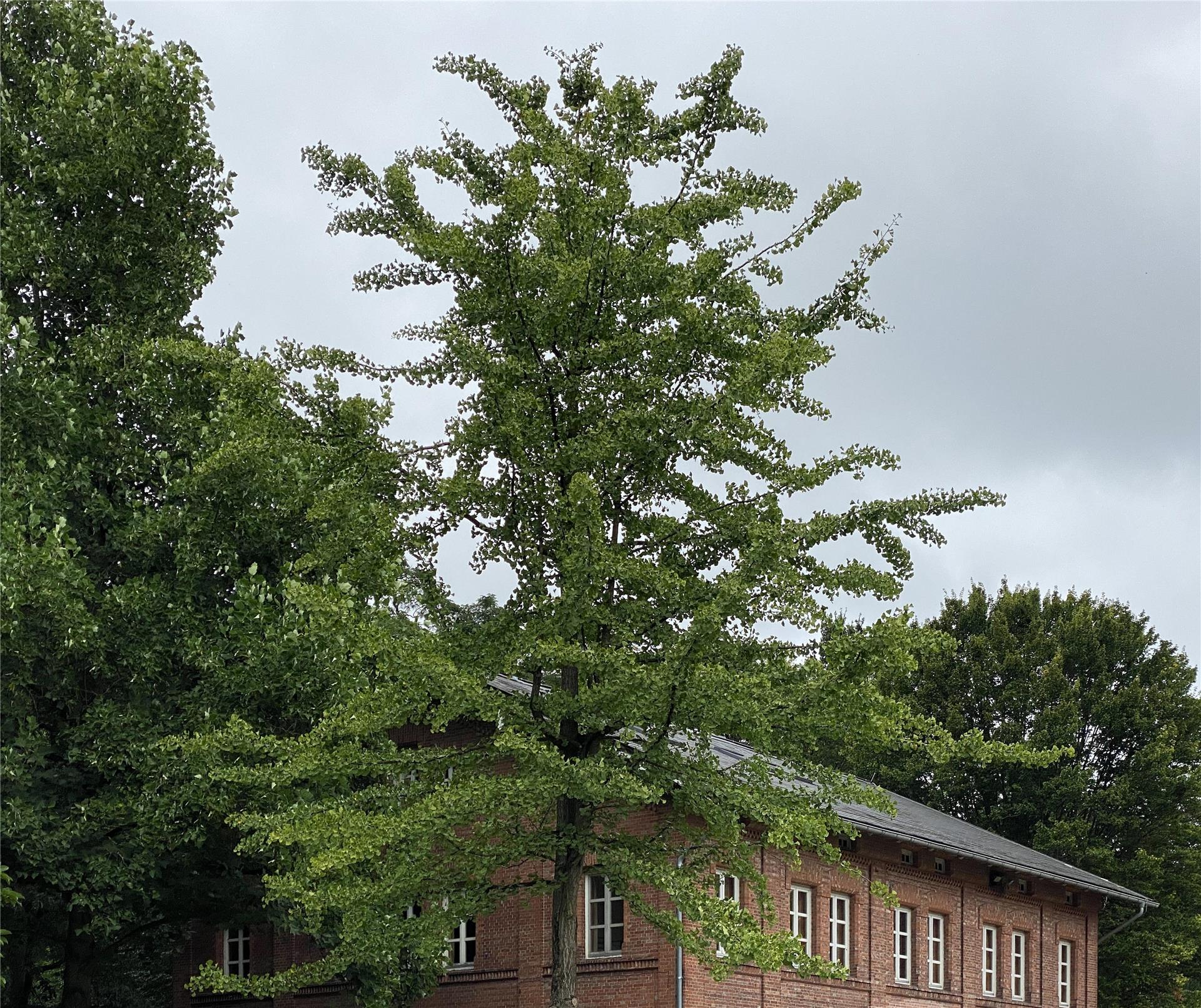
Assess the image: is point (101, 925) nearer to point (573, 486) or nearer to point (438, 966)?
point (438, 966)

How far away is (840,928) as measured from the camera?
29859 millimetres

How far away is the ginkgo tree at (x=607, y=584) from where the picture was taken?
50.3ft

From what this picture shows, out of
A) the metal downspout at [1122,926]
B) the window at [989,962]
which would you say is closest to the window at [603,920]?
the window at [989,962]

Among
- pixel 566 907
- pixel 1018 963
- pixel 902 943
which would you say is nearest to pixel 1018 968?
pixel 1018 963

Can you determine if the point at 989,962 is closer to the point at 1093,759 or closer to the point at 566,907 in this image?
the point at 1093,759

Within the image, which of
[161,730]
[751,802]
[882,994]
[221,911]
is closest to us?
[751,802]

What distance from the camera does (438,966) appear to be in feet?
73.4

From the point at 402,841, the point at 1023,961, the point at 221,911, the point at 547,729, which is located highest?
the point at 547,729

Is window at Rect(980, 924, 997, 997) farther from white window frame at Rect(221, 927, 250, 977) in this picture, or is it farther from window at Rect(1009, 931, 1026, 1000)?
white window frame at Rect(221, 927, 250, 977)

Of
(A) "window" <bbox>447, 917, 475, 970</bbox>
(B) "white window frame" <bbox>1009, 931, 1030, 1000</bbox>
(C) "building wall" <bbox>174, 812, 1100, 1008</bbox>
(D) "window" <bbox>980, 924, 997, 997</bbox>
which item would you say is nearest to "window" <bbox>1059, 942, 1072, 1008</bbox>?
(C) "building wall" <bbox>174, 812, 1100, 1008</bbox>

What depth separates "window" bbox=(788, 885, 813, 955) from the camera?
28.4 meters

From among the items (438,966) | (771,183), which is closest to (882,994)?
Result: (438,966)

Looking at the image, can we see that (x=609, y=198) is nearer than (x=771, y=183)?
Yes

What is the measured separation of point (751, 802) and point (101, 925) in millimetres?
10626
